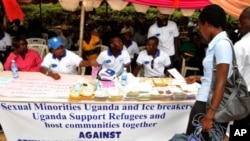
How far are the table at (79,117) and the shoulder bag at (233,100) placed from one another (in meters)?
1.00

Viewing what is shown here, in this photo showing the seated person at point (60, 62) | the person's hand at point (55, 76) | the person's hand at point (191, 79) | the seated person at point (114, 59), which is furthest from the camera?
the seated person at point (114, 59)

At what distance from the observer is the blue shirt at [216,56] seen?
236 cm

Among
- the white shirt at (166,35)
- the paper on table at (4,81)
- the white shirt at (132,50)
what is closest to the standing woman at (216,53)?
the paper on table at (4,81)

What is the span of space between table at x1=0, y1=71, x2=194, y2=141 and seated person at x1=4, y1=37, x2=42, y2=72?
0.74 metres

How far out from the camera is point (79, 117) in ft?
11.4

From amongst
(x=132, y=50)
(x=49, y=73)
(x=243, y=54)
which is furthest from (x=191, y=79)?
(x=132, y=50)

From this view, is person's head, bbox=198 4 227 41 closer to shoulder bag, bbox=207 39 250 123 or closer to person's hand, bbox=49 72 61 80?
shoulder bag, bbox=207 39 250 123

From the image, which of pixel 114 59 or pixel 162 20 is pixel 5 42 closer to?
pixel 114 59

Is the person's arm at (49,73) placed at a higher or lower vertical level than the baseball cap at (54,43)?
lower

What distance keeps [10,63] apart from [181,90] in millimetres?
2313

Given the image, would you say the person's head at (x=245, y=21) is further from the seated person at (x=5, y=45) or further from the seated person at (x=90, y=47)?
the seated person at (x=5, y=45)

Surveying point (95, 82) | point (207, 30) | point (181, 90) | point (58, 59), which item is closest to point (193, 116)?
point (207, 30)

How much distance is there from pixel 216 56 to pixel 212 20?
272 mm

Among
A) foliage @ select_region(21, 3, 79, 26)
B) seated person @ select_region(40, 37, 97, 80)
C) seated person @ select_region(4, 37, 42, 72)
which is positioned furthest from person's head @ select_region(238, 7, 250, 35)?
foliage @ select_region(21, 3, 79, 26)
